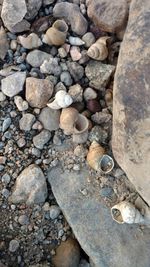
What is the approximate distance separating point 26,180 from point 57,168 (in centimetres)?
17

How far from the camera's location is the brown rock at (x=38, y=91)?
2.24m

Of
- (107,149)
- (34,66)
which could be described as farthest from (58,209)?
(34,66)

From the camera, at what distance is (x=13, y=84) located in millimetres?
2283

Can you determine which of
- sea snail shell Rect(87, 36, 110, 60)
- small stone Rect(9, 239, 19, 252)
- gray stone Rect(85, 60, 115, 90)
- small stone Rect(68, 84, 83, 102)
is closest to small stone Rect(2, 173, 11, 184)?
small stone Rect(9, 239, 19, 252)

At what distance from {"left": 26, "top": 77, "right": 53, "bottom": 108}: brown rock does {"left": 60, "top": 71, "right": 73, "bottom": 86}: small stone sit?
71 millimetres

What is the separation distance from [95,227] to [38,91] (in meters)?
0.72

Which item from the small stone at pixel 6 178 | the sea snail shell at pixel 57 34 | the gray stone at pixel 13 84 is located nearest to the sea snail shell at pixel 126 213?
the small stone at pixel 6 178

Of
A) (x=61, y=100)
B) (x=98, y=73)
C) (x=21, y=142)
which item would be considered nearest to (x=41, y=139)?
(x=21, y=142)

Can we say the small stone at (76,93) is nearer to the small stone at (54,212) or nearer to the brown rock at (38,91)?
the brown rock at (38,91)

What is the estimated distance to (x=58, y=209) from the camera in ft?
7.54

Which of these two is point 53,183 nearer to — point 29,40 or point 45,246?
point 45,246

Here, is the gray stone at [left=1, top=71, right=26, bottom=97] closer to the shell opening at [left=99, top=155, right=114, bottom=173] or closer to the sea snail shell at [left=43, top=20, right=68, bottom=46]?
the sea snail shell at [left=43, top=20, right=68, bottom=46]

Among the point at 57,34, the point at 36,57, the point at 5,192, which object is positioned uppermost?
the point at 57,34

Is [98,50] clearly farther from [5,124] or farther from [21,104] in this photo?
[5,124]
